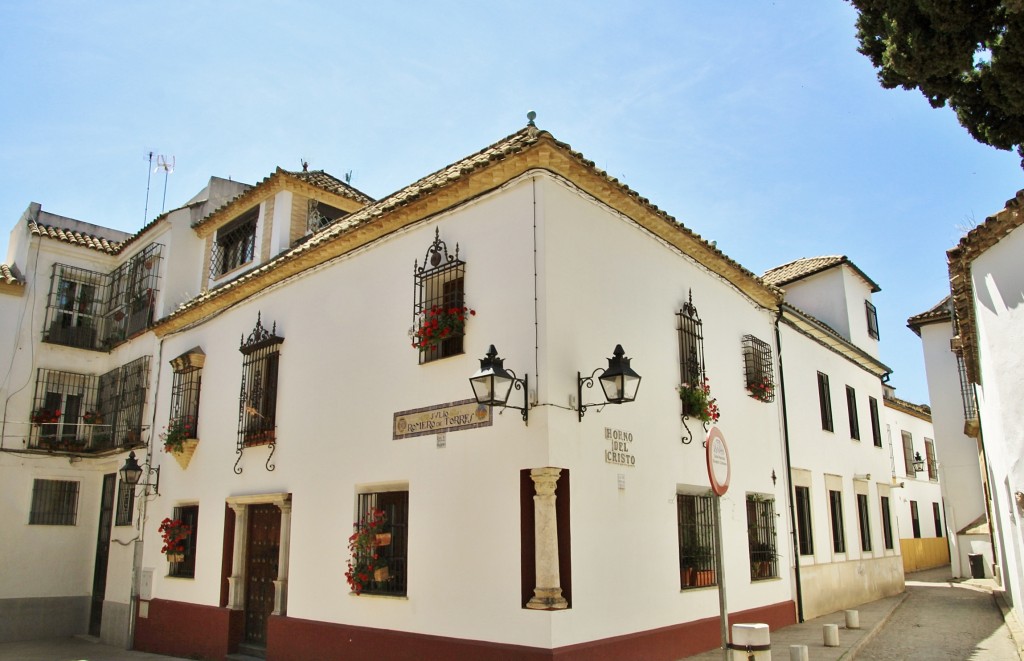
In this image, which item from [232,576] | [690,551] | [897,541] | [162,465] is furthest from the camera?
[897,541]

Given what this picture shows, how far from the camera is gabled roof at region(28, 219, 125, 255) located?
17.8 metres

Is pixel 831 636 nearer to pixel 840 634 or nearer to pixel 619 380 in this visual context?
pixel 840 634

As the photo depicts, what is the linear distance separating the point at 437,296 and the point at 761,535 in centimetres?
694

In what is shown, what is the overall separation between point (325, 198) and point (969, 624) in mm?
14547

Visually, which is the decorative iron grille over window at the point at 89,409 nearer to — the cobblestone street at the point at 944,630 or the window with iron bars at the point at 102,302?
the window with iron bars at the point at 102,302

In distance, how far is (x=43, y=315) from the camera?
17.5m

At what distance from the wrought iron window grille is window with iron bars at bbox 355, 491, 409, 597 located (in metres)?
1.83

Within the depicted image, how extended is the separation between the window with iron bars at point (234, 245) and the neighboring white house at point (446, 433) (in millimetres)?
66

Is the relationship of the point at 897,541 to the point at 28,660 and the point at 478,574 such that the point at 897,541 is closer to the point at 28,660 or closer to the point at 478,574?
the point at 478,574

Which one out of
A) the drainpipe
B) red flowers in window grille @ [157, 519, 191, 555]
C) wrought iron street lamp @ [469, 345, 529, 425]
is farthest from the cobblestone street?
red flowers in window grille @ [157, 519, 191, 555]

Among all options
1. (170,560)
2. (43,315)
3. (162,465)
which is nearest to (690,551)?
(170,560)

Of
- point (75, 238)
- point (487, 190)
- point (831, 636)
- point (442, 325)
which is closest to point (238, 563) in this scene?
point (442, 325)

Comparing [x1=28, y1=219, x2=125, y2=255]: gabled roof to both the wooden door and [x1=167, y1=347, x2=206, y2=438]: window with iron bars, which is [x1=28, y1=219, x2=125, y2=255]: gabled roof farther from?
the wooden door

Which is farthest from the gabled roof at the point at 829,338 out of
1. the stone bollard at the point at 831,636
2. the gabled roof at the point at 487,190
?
the stone bollard at the point at 831,636
